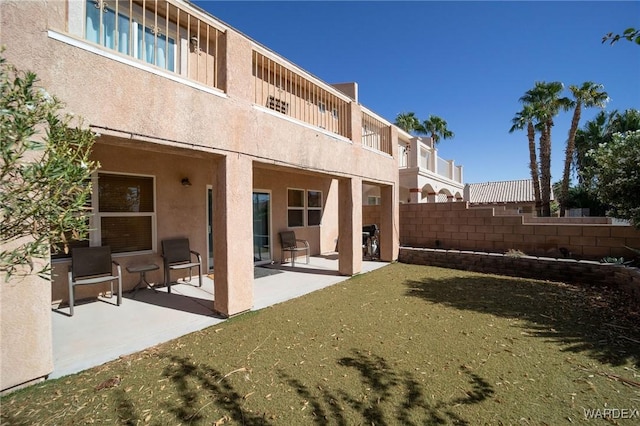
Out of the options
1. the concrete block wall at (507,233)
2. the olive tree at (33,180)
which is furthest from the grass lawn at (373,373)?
the concrete block wall at (507,233)

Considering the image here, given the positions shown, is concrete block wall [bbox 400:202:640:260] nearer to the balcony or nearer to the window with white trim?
the balcony

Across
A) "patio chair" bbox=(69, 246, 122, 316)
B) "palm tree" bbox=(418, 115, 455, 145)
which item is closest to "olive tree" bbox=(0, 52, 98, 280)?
"patio chair" bbox=(69, 246, 122, 316)

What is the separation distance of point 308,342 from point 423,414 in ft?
6.25

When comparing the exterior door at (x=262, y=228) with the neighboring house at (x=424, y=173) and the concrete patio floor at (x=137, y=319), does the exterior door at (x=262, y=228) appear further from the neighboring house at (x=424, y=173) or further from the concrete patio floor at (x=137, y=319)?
the neighboring house at (x=424, y=173)

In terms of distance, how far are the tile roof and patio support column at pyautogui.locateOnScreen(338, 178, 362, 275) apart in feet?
94.4

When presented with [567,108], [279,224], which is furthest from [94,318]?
[567,108]

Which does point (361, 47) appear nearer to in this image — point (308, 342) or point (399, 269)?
point (399, 269)

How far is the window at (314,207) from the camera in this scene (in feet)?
37.1

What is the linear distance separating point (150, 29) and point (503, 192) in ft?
119

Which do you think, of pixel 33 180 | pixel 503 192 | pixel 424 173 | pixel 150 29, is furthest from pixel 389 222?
pixel 503 192

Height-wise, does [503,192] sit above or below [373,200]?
above

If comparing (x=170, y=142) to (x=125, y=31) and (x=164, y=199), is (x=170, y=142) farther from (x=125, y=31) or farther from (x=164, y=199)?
(x=125, y=31)

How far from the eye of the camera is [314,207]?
455 inches

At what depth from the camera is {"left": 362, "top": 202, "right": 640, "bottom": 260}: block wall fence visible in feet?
24.9
